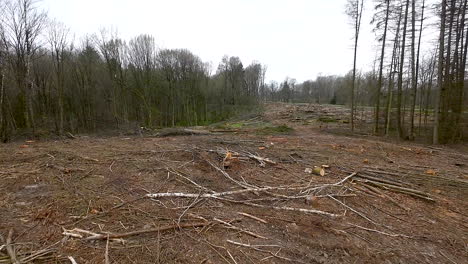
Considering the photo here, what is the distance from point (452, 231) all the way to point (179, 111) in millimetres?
33076

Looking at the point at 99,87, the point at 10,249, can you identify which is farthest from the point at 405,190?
the point at 99,87

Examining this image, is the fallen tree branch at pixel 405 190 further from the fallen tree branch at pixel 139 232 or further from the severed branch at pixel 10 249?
the severed branch at pixel 10 249

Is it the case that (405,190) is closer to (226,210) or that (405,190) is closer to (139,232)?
(226,210)

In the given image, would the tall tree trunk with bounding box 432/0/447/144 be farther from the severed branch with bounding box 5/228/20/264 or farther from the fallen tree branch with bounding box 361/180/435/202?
the severed branch with bounding box 5/228/20/264

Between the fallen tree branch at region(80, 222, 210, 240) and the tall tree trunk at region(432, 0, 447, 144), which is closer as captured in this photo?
the fallen tree branch at region(80, 222, 210, 240)

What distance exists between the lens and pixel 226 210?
387 cm

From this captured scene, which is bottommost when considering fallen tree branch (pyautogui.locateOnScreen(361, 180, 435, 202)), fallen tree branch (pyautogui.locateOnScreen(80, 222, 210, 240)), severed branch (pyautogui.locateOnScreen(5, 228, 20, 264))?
fallen tree branch (pyautogui.locateOnScreen(361, 180, 435, 202))

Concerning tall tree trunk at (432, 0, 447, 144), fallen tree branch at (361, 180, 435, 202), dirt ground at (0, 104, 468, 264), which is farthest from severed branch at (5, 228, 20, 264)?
tall tree trunk at (432, 0, 447, 144)

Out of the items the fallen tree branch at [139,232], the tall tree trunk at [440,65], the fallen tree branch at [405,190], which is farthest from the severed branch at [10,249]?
the tall tree trunk at [440,65]

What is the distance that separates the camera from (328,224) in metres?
3.52

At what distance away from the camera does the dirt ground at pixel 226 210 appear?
286 cm

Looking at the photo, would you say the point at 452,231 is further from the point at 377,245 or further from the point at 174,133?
the point at 174,133

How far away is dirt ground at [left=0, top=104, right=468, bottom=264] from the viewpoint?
286 cm

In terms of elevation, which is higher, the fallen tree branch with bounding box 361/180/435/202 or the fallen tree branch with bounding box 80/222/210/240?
the fallen tree branch with bounding box 80/222/210/240
